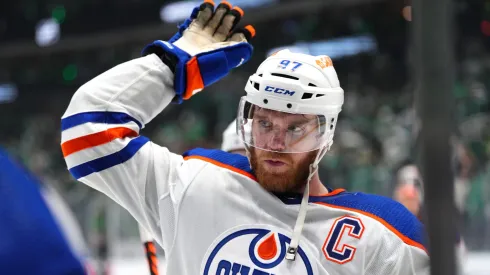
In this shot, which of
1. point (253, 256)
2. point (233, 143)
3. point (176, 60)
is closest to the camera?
point (253, 256)

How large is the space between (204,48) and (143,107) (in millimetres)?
179

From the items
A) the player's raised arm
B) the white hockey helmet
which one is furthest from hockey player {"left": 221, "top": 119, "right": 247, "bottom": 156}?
the white hockey helmet

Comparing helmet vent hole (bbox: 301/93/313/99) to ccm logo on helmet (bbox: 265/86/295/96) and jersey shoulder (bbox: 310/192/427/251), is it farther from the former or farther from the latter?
jersey shoulder (bbox: 310/192/427/251)

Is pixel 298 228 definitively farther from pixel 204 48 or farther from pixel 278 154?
pixel 204 48

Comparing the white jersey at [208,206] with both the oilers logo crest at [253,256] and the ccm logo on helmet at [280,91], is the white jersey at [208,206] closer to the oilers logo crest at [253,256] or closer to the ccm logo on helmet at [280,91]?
the oilers logo crest at [253,256]

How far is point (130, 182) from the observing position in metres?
1.58

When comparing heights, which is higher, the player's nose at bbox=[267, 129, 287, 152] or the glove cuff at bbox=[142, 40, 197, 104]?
the glove cuff at bbox=[142, 40, 197, 104]

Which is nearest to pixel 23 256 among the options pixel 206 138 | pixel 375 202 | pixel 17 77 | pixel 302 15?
pixel 375 202

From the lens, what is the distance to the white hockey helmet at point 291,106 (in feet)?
5.01

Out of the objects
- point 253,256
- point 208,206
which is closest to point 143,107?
point 208,206

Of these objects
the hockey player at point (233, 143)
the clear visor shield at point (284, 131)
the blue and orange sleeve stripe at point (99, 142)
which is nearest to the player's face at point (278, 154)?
the clear visor shield at point (284, 131)

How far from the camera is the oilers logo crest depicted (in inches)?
58.3

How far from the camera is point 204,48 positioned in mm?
1665

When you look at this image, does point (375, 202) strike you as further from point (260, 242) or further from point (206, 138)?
point (206, 138)
